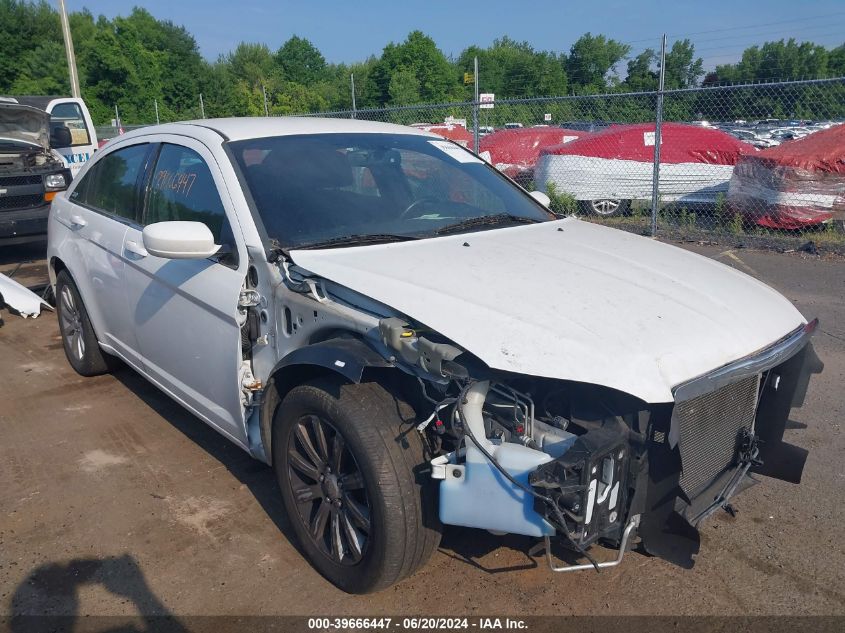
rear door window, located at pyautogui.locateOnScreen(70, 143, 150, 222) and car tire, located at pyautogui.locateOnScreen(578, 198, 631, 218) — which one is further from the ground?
rear door window, located at pyautogui.locateOnScreen(70, 143, 150, 222)

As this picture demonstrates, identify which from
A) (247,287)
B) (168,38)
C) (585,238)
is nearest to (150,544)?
(247,287)

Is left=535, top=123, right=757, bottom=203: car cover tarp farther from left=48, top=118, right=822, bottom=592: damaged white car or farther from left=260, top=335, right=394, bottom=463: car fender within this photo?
left=260, top=335, right=394, bottom=463: car fender

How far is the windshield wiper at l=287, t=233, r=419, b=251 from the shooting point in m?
3.06

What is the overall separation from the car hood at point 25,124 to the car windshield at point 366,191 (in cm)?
810

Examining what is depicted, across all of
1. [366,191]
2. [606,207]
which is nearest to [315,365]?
[366,191]

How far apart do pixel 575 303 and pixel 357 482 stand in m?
1.01

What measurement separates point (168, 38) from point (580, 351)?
69.3 metres

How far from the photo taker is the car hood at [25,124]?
10.2m

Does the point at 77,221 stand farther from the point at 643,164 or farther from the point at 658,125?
the point at 643,164

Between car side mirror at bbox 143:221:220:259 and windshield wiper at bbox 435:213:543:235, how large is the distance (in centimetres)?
104

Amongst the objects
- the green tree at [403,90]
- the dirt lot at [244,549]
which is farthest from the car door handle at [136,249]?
the green tree at [403,90]

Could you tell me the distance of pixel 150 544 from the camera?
316 cm

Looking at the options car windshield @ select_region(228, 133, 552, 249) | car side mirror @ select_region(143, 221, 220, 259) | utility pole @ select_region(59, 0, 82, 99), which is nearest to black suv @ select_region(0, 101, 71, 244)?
car windshield @ select_region(228, 133, 552, 249)

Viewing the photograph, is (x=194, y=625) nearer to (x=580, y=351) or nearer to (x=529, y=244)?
(x=580, y=351)
